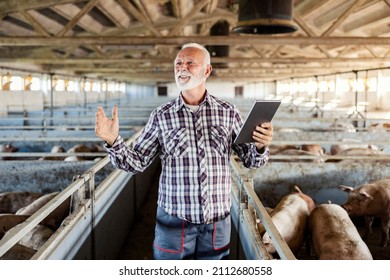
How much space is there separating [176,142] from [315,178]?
331 cm

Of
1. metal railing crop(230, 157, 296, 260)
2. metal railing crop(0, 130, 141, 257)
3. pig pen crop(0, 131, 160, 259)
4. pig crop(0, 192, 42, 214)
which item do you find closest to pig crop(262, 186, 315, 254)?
metal railing crop(230, 157, 296, 260)

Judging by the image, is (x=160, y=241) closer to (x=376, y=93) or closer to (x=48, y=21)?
(x=48, y=21)

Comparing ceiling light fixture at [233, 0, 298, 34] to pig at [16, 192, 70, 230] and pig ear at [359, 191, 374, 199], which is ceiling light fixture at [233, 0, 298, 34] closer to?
pig ear at [359, 191, 374, 199]

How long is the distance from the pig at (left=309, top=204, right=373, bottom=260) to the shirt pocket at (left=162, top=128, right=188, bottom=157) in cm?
168

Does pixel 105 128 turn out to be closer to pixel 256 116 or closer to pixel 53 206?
pixel 53 206

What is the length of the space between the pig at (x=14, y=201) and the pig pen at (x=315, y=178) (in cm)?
235

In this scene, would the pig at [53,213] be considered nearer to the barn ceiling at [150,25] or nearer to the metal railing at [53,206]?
the metal railing at [53,206]

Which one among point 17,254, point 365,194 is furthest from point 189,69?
point 365,194

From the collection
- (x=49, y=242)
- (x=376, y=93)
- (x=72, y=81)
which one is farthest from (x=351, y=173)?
(x=72, y=81)

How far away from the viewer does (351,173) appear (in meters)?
5.15

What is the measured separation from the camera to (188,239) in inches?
85.0

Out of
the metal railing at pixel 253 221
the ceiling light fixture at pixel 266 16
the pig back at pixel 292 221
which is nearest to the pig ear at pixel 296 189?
the pig back at pixel 292 221

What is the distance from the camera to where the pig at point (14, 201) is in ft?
13.9
